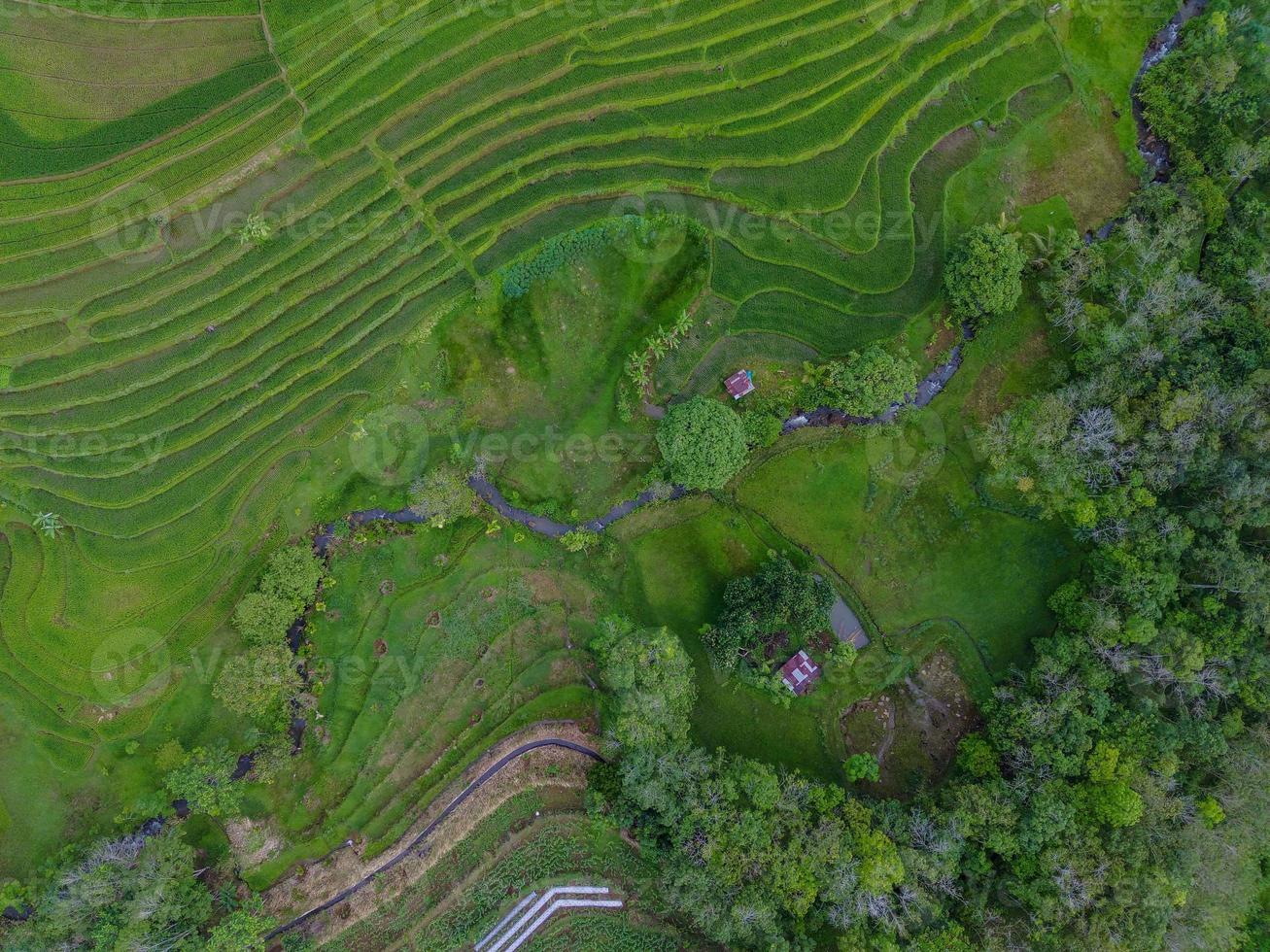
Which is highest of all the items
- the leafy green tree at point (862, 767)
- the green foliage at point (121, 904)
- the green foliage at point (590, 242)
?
the green foliage at point (590, 242)

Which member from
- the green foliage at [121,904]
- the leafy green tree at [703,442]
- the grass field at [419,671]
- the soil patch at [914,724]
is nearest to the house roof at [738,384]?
the leafy green tree at [703,442]

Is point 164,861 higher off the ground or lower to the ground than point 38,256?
lower

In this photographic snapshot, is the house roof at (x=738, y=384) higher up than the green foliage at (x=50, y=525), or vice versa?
the green foliage at (x=50, y=525)

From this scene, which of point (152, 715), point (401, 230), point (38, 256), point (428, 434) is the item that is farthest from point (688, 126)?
point (152, 715)

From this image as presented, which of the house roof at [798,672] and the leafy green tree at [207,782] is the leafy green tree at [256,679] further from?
the house roof at [798,672]

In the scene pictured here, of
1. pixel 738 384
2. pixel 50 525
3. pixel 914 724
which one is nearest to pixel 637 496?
pixel 738 384

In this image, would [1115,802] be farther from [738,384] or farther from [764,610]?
[738,384]

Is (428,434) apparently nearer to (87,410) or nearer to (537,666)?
(537,666)

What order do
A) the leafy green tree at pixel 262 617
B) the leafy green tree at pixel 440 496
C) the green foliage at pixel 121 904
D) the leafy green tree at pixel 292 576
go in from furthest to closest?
the leafy green tree at pixel 440 496 → the leafy green tree at pixel 292 576 → the leafy green tree at pixel 262 617 → the green foliage at pixel 121 904
